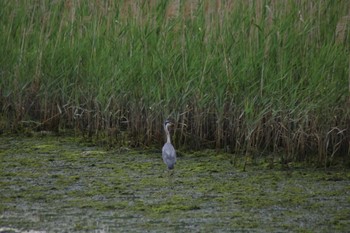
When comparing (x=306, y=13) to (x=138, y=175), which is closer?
(x=138, y=175)

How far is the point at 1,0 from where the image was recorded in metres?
7.55

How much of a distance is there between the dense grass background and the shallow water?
23 cm

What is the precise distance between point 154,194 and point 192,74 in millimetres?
1260

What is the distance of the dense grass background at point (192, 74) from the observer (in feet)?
19.9

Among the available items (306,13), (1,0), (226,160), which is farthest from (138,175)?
(1,0)

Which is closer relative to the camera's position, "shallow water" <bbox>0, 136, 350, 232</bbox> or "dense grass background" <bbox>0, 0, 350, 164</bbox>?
"shallow water" <bbox>0, 136, 350, 232</bbox>

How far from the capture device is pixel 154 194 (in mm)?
5367

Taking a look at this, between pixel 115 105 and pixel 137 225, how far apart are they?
189cm

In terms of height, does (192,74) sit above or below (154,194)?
above

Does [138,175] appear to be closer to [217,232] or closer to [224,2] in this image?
[217,232]

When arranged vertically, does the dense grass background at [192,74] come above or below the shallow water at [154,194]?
above

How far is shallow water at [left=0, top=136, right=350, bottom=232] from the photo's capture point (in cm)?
481

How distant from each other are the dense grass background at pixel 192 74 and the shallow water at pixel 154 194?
23 centimetres

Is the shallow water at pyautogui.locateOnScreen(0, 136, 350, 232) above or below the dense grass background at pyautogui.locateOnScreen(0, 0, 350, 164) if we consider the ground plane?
below
